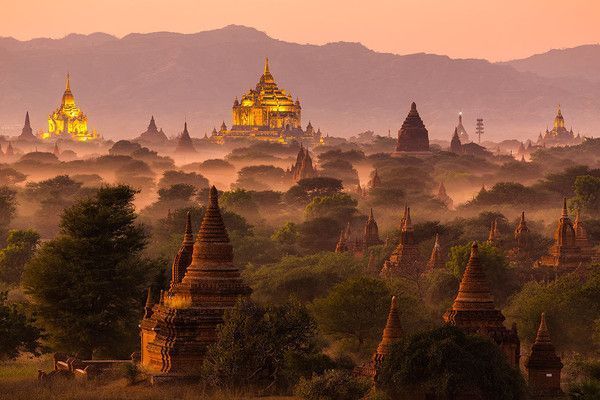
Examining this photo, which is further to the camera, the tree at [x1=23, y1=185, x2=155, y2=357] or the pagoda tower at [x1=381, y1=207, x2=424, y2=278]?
the pagoda tower at [x1=381, y1=207, x2=424, y2=278]

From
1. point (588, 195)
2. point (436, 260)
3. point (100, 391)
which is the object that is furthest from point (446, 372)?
point (588, 195)

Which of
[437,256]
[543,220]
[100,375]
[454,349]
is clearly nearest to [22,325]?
[100,375]

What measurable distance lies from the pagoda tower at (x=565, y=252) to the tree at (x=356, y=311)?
27.6m

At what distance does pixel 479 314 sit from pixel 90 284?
13.4 meters

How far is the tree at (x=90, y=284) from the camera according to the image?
68125mm

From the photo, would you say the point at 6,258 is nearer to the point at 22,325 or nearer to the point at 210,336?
the point at 22,325

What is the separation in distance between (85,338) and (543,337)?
A: 49.6 feet

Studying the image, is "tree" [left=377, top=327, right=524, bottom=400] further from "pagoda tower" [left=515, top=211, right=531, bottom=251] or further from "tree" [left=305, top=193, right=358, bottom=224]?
"tree" [left=305, top=193, right=358, bottom=224]

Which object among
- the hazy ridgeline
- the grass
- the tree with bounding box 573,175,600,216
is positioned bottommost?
the grass

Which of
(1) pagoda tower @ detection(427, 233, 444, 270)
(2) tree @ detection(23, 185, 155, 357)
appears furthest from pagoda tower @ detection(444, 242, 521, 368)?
(1) pagoda tower @ detection(427, 233, 444, 270)

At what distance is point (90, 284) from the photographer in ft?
223

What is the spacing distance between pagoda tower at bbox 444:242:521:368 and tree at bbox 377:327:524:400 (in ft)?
19.1

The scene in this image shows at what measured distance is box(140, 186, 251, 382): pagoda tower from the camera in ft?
196

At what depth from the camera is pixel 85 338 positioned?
67.8 m
